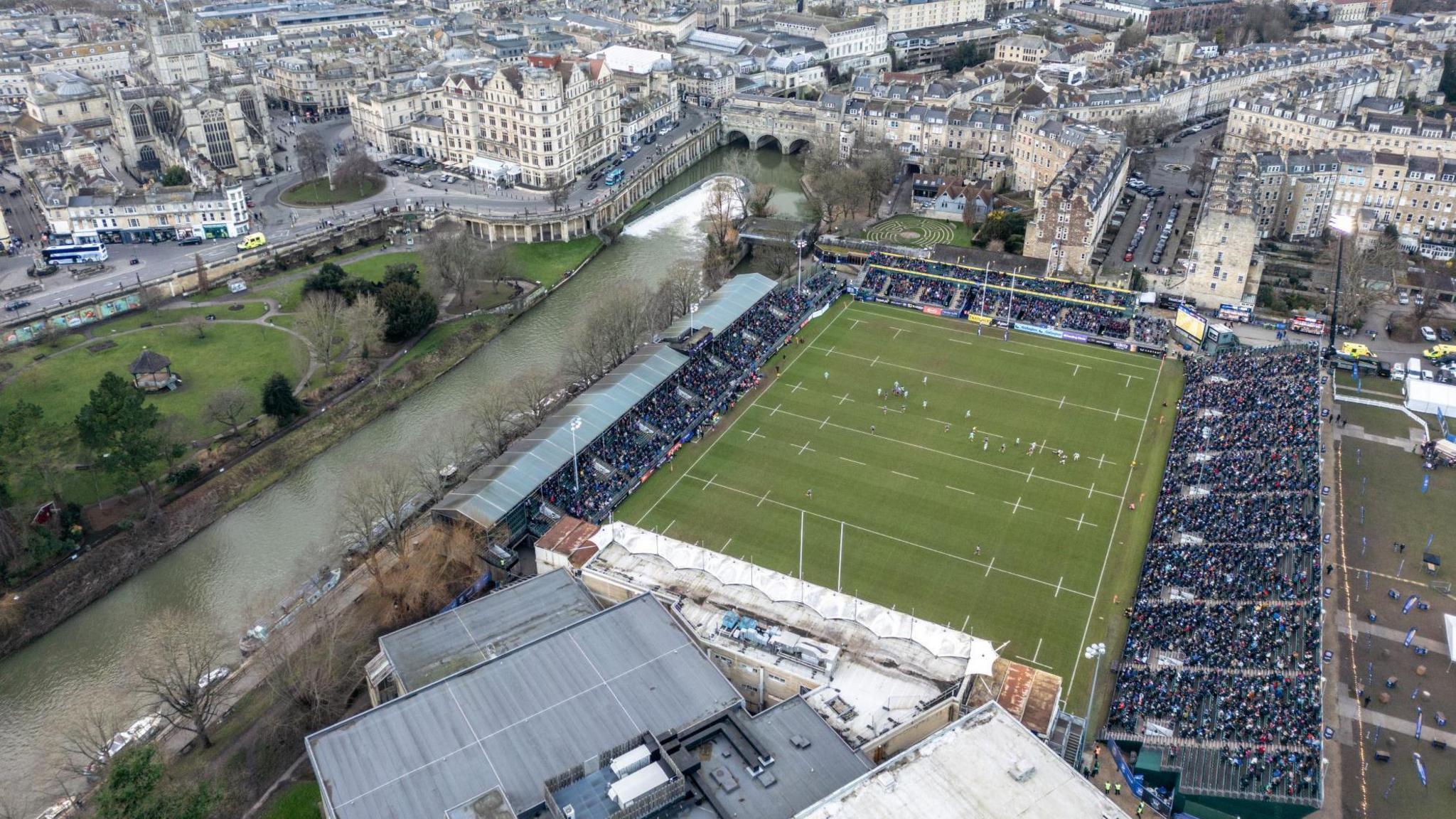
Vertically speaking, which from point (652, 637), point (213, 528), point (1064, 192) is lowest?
point (213, 528)

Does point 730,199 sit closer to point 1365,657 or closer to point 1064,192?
point 1064,192

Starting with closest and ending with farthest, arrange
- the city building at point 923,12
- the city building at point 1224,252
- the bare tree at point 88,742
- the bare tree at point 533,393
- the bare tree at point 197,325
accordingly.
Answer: the bare tree at point 88,742
the bare tree at point 533,393
the city building at point 1224,252
the bare tree at point 197,325
the city building at point 923,12

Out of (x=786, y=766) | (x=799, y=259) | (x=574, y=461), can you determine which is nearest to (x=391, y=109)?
(x=799, y=259)

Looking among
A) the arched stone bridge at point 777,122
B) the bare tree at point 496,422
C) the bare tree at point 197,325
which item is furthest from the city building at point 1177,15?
the bare tree at point 197,325

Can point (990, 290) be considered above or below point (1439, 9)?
below

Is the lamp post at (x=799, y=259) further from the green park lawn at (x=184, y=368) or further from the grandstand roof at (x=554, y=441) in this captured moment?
the green park lawn at (x=184, y=368)

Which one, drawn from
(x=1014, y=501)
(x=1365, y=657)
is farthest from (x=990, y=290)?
(x=1365, y=657)
